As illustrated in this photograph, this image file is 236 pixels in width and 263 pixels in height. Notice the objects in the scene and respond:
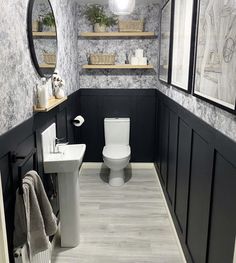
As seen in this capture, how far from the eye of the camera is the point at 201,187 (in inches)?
66.6

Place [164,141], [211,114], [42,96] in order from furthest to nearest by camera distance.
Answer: [164,141], [42,96], [211,114]

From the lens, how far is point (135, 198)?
3150 mm

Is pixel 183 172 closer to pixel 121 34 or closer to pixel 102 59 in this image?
pixel 102 59

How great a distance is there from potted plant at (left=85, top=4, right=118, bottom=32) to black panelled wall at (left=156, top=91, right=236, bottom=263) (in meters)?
1.48

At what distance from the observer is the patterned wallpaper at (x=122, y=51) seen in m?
3.62

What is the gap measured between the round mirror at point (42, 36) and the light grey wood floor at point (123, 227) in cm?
145

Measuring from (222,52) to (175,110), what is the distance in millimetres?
1144

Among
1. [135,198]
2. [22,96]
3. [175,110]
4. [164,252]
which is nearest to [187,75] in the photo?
[175,110]

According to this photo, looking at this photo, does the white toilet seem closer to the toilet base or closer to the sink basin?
the toilet base

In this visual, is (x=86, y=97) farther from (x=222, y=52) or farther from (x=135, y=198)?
(x=222, y=52)

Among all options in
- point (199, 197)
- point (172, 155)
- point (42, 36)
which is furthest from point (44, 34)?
point (199, 197)

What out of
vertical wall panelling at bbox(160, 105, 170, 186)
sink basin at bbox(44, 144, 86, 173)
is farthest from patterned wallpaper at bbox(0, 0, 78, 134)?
vertical wall panelling at bbox(160, 105, 170, 186)

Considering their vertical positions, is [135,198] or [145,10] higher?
[145,10]

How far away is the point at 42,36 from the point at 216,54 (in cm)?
135
